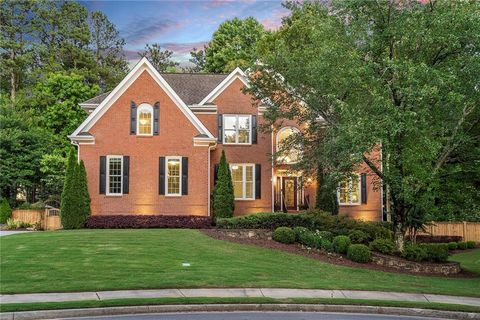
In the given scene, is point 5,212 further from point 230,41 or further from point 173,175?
point 230,41

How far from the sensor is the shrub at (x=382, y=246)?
71.3 feet

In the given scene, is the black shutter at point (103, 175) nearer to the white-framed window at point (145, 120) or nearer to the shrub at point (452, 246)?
the white-framed window at point (145, 120)

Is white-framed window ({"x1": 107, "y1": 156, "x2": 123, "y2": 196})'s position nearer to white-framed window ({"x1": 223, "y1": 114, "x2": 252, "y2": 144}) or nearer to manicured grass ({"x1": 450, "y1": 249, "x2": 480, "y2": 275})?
white-framed window ({"x1": 223, "y1": 114, "x2": 252, "y2": 144})

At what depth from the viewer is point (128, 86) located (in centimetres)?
3089

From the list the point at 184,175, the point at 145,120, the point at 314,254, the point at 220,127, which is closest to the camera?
the point at 314,254

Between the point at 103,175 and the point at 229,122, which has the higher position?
the point at 229,122

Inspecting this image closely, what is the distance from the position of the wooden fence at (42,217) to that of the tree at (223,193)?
947cm

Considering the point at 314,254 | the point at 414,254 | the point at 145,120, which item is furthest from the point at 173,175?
the point at 414,254

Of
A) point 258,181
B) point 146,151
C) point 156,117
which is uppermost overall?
point 156,117

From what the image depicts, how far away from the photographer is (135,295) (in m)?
12.9

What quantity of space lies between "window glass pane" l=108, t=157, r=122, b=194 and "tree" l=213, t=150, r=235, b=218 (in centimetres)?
585

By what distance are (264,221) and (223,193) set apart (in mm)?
5834

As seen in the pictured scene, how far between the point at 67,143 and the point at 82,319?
3850 centimetres

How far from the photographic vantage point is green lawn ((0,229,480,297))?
1452 centimetres
